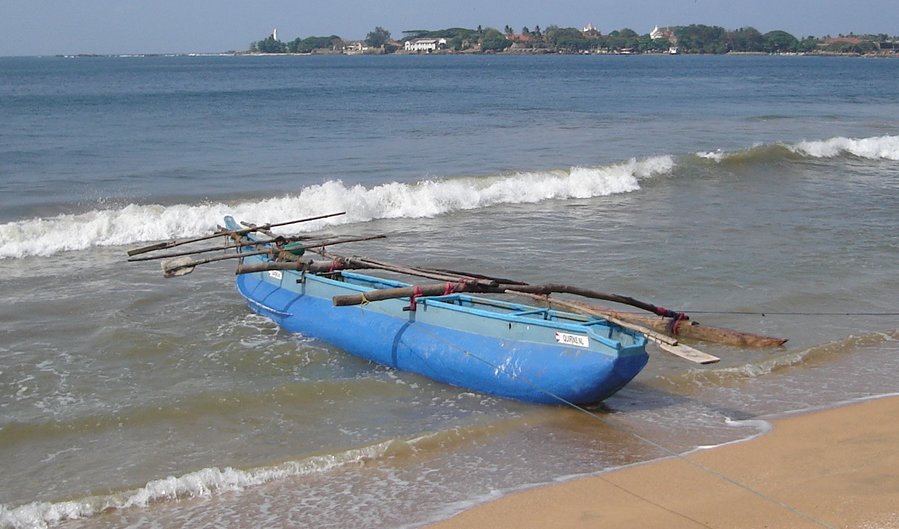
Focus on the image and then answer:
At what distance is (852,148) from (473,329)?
2306cm

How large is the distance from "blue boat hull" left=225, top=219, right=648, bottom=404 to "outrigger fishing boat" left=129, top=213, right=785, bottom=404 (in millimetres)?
10

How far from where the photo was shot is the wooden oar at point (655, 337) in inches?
302

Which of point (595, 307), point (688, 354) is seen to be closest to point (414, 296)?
point (595, 307)

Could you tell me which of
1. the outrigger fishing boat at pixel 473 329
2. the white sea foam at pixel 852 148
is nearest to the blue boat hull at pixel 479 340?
→ the outrigger fishing boat at pixel 473 329

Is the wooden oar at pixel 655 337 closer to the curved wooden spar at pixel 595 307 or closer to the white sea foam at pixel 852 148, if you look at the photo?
the curved wooden spar at pixel 595 307

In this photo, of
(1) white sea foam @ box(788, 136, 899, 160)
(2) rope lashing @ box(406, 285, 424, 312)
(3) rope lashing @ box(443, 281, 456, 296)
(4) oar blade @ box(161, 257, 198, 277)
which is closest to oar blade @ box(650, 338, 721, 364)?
(3) rope lashing @ box(443, 281, 456, 296)

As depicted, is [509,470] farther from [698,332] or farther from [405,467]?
[698,332]

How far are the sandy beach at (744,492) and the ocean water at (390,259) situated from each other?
322 mm

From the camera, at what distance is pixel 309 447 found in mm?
8133

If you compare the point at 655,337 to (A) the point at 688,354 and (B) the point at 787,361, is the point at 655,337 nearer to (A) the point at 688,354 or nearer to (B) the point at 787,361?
(A) the point at 688,354

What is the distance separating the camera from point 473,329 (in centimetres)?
929

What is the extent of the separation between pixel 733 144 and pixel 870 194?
8.80m

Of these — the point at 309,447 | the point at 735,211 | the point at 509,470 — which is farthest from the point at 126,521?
the point at 735,211

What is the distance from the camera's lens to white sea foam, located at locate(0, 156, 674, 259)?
16.8 m
